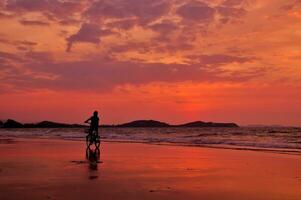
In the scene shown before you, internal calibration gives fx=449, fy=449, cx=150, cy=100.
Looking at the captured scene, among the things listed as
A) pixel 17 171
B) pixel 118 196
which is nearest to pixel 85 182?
pixel 118 196

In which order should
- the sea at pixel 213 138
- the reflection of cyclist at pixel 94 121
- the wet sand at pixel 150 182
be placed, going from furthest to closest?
the sea at pixel 213 138
the reflection of cyclist at pixel 94 121
the wet sand at pixel 150 182

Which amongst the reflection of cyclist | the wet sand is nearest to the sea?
the reflection of cyclist

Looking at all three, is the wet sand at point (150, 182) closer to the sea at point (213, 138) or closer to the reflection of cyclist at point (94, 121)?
the reflection of cyclist at point (94, 121)

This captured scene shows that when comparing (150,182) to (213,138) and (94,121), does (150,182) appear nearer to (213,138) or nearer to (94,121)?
(94,121)

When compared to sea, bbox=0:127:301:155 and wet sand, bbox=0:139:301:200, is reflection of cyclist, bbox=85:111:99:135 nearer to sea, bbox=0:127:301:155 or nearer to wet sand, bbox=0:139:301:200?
wet sand, bbox=0:139:301:200

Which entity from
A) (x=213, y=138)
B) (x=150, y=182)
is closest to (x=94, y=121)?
(x=150, y=182)

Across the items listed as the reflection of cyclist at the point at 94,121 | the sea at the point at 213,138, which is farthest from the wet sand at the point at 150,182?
the sea at the point at 213,138


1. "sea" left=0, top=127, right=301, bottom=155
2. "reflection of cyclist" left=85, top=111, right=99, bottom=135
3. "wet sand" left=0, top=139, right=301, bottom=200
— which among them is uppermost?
"reflection of cyclist" left=85, top=111, right=99, bottom=135

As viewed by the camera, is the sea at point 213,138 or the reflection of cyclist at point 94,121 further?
the sea at point 213,138

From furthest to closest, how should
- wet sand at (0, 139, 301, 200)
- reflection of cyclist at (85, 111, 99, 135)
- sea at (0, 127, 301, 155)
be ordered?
1. sea at (0, 127, 301, 155)
2. reflection of cyclist at (85, 111, 99, 135)
3. wet sand at (0, 139, 301, 200)

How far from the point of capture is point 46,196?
376 inches

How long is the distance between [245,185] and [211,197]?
2.28 m

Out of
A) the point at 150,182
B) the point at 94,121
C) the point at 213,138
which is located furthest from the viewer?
the point at 213,138

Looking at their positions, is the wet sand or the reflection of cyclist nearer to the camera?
the wet sand
